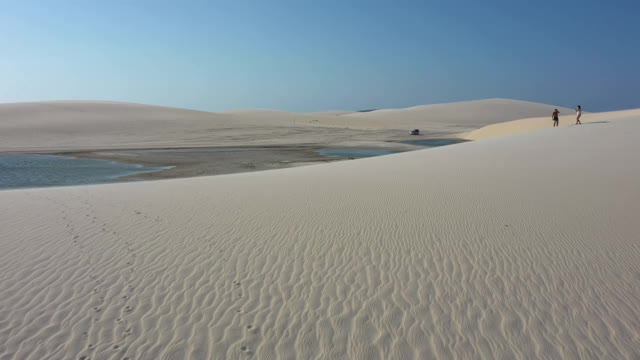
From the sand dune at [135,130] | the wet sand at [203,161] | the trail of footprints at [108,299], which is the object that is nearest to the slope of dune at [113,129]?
the sand dune at [135,130]

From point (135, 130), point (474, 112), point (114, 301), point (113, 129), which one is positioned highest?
point (474, 112)

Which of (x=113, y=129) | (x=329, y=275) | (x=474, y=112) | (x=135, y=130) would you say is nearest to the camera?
(x=329, y=275)

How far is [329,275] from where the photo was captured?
5422 millimetres

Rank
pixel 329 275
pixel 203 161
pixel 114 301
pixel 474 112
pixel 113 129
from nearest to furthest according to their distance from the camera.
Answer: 1. pixel 114 301
2. pixel 329 275
3. pixel 203 161
4. pixel 113 129
5. pixel 474 112

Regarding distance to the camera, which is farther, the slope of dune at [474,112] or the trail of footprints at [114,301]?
the slope of dune at [474,112]

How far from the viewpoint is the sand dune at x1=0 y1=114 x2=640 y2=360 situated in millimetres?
4047

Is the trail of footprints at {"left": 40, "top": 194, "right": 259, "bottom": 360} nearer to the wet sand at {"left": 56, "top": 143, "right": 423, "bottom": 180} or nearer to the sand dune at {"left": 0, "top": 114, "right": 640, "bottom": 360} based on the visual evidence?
the sand dune at {"left": 0, "top": 114, "right": 640, "bottom": 360}

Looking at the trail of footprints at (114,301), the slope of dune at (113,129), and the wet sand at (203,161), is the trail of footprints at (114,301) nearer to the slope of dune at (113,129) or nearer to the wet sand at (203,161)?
the wet sand at (203,161)

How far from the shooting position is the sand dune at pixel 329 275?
4.05 m

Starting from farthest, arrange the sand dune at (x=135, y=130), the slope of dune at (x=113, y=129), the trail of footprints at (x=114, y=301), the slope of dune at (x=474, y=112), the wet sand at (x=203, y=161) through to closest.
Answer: the slope of dune at (x=474, y=112) < the sand dune at (x=135, y=130) < the slope of dune at (x=113, y=129) < the wet sand at (x=203, y=161) < the trail of footprints at (x=114, y=301)

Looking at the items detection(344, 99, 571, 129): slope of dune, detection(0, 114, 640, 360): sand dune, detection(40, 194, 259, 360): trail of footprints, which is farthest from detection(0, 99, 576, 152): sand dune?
detection(40, 194, 259, 360): trail of footprints

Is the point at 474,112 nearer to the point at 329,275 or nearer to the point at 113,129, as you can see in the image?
the point at 113,129

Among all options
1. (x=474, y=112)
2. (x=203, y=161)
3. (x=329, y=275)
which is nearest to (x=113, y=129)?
(x=203, y=161)

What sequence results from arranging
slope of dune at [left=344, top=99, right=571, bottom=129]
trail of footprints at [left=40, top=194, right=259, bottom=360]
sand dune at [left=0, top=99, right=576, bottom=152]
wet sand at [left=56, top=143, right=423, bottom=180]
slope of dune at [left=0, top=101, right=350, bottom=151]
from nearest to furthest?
1. trail of footprints at [left=40, top=194, right=259, bottom=360]
2. wet sand at [left=56, top=143, right=423, bottom=180]
3. slope of dune at [left=0, top=101, right=350, bottom=151]
4. sand dune at [left=0, top=99, right=576, bottom=152]
5. slope of dune at [left=344, top=99, right=571, bottom=129]
